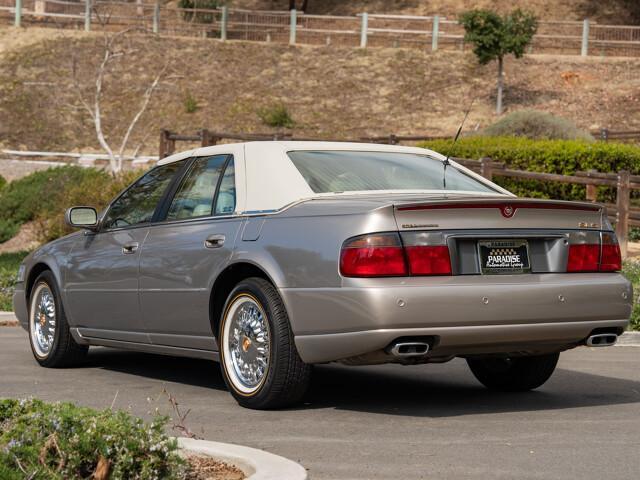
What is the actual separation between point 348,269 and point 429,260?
1.53ft

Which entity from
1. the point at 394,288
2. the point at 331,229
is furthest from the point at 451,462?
the point at 331,229

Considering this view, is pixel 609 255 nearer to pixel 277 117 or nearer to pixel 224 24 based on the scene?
pixel 277 117

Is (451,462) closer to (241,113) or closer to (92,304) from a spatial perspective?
(92,304)

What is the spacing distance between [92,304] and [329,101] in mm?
41974

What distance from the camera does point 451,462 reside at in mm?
6539

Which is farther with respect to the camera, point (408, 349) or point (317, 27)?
point (317, 27)

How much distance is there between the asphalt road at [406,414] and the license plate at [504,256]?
35.1 inches

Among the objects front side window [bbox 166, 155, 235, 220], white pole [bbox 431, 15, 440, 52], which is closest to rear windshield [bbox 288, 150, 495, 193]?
front side window [bbox 166, 155, 235, 220]

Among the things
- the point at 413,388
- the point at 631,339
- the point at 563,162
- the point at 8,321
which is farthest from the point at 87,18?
the point at 413,388

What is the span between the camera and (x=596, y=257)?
8250mm

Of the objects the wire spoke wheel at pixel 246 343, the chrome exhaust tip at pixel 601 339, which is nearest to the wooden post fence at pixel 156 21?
the wire spoke wheel at pixel 246 343

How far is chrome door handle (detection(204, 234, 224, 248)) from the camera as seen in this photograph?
28.0 ft

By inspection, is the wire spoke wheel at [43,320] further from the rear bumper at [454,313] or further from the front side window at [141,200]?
the rear bumper at [454,313]

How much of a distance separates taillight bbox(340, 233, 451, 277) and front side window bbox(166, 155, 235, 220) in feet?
4.52
